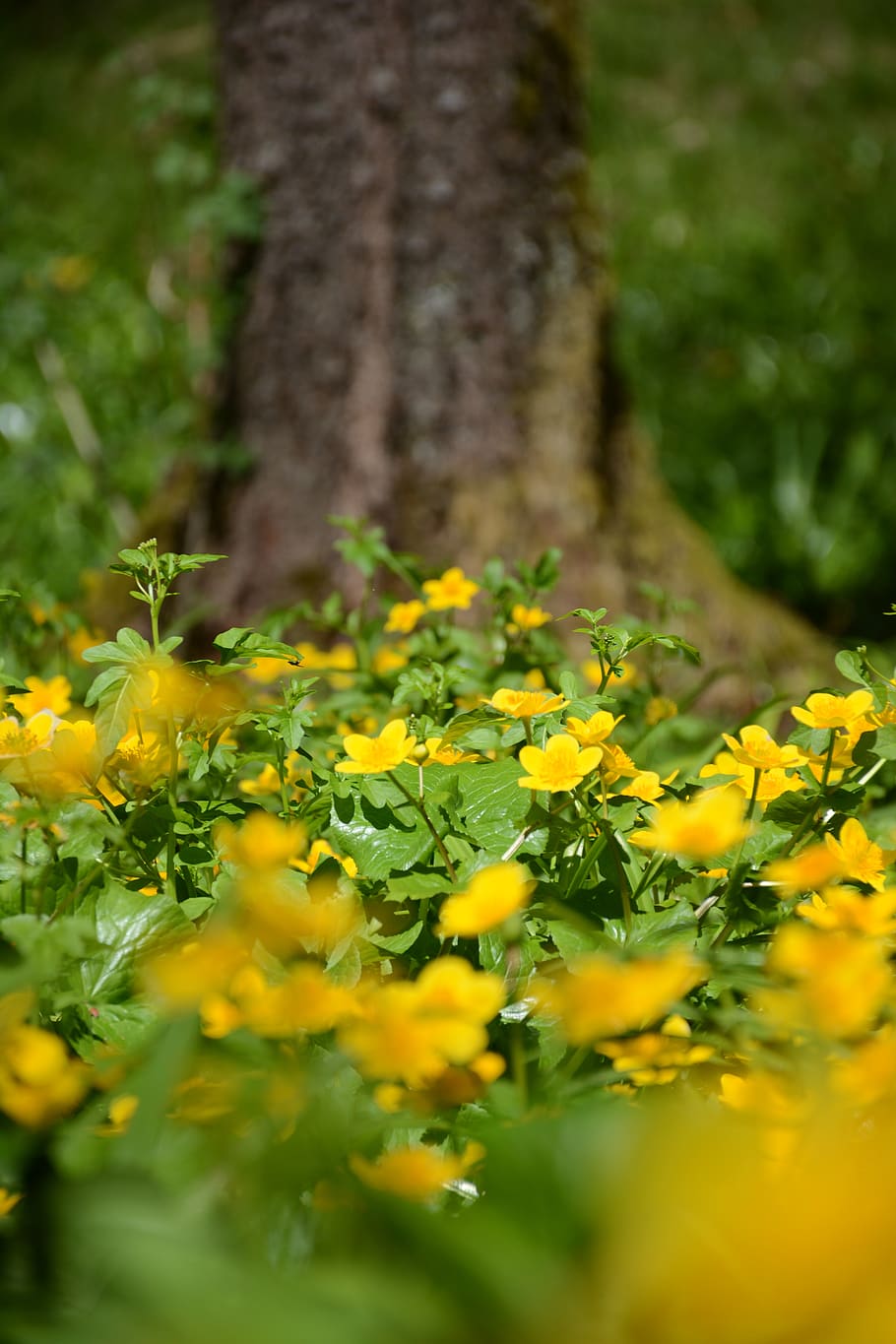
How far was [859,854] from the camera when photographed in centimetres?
87

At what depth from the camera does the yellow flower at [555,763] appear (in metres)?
0.82

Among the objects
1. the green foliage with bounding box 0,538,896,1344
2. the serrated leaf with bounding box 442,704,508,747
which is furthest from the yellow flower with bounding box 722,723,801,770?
the serrated leaf with bounding box 442,704,508,747

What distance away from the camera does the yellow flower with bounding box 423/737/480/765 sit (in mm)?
981

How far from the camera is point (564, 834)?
0.94m

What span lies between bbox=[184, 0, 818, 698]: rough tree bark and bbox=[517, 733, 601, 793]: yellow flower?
1.29 m

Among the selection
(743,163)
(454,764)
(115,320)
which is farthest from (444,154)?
(743,163)

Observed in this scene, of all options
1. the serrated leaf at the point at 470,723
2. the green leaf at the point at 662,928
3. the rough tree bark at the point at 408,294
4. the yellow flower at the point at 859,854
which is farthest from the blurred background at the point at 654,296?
the yellow flower at the point at 859,854

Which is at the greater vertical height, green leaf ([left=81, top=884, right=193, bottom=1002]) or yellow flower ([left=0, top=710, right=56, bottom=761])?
yellow flower ([left=0, top=710, right=56, bottom=761])

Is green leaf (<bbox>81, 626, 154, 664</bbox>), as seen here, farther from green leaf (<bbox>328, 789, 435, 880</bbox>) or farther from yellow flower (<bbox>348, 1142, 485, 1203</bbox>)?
yellow flower (<bbox>348, 1142, 485, 1203</bbox>)

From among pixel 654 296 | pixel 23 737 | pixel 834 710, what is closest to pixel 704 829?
pixel 834 710

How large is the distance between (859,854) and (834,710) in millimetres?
125

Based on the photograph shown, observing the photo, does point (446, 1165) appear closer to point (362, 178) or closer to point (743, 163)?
point (362, 178)

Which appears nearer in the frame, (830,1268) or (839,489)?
(830,1268)

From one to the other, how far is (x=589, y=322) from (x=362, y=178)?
569 millimetres
